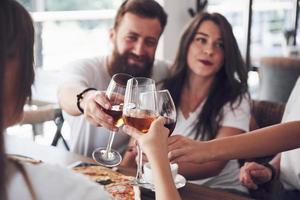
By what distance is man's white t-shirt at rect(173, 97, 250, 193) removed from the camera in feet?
5.91

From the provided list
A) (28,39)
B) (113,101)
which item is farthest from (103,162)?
(28,39)

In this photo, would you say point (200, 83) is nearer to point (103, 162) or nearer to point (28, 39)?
point (103, 162)

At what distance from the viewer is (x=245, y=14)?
414cm

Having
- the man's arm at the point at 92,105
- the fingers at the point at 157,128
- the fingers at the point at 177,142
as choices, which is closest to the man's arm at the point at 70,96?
the man's arm at the point at 92,105

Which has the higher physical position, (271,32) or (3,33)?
(3,33)

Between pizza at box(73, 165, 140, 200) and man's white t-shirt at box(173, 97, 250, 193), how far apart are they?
1.82 feet

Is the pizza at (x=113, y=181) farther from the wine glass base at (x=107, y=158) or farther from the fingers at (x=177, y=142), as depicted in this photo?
the fingers at (x=177, y=142)

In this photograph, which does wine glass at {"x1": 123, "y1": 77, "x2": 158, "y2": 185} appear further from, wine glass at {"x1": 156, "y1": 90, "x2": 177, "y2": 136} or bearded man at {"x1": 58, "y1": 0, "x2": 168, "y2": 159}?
bearded man at {"x1": 58, "y1": 0, "x2": 168, "y2": 159}

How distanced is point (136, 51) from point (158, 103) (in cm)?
86

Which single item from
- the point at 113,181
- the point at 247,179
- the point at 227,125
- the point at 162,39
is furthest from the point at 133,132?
the point at 162,39

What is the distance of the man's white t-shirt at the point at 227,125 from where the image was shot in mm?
1802

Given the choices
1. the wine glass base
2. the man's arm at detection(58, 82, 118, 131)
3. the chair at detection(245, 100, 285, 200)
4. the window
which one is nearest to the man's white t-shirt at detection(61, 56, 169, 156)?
the man's arm at detection(58, 82, 118, 131)

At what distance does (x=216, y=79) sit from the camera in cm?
197

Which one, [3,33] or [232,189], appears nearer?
[3,33]
